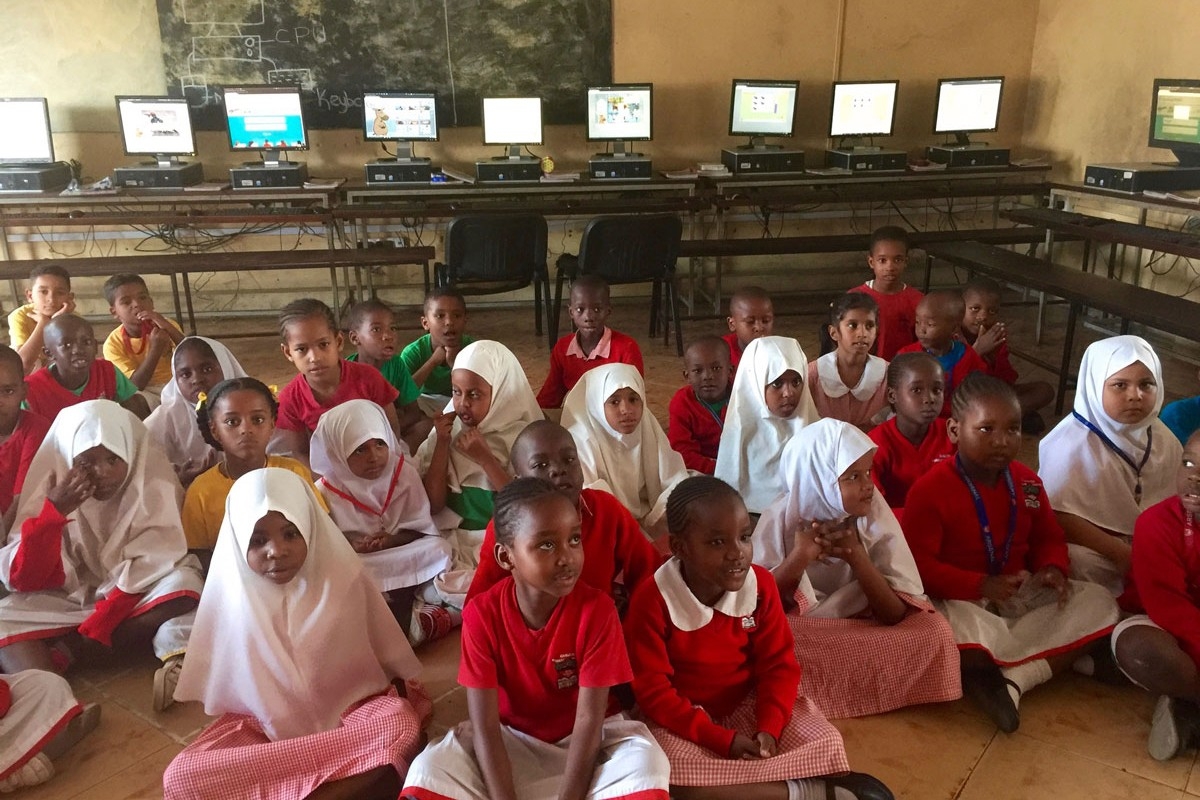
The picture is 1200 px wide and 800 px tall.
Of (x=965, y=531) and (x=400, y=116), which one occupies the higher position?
(x=400, y=116)

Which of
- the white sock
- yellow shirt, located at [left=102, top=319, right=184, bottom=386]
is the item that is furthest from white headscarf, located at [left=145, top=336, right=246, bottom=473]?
the white sock

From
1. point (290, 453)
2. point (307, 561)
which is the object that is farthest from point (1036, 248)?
point (307, 561)

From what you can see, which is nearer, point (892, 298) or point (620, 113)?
point (892, 298)

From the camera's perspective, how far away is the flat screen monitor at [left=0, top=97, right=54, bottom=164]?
5.15 metres

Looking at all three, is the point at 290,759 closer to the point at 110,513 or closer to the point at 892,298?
the point at 110,513

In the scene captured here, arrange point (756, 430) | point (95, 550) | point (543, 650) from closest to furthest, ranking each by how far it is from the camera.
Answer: point (543, 650), point (95, 550), point (756, 430)

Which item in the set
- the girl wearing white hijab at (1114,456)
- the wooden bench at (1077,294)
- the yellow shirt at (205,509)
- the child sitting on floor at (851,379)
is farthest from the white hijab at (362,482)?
the wooden bench at (1077,294)

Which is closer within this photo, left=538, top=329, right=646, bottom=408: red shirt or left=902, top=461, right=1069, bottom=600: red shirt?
left=902, top=461, right=1069, bottom=600: red shirt

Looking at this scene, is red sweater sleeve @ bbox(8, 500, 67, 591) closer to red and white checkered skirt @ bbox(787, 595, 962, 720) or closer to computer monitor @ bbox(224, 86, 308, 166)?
red and white checkered skirt @ bbox(787, 595, 962, 720)

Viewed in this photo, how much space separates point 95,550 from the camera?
2.15 metres

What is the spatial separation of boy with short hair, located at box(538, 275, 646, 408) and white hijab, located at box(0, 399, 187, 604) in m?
1.41

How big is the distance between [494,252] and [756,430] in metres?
2.43

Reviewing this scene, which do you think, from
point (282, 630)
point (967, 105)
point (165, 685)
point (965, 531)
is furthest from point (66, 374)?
point (967, 105)

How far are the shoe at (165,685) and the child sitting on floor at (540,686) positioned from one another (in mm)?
788
